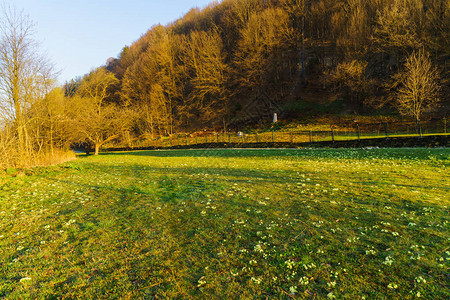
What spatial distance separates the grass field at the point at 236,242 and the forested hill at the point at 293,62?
44.8 meters

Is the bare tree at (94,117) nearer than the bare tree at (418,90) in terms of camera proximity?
No

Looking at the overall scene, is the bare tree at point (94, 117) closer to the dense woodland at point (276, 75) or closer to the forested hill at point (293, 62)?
the dense woodland at point (276, 75)

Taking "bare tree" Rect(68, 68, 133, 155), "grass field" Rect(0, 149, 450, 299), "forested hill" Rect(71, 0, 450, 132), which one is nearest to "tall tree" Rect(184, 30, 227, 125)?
"forested hill" Rect(71, 0, 450, 132)

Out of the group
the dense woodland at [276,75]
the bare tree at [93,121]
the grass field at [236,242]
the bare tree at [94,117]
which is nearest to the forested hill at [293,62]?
the dense woodland at [276,75]

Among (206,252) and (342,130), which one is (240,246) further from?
(342,130)

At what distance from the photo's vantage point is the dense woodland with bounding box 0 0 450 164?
39.4 meters

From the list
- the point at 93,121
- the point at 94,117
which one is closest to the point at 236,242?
the point at 93,121

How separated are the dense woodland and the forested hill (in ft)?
0.90

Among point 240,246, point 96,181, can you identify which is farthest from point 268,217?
point 96,181

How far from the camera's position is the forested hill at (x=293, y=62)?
147 ft

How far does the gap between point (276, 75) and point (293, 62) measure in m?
8.24

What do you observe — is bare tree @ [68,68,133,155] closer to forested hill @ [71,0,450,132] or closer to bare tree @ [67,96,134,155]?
bare tree @ [67,96,134,155]

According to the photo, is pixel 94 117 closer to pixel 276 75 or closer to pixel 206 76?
pixel 206 76

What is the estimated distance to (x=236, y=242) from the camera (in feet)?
19.7
